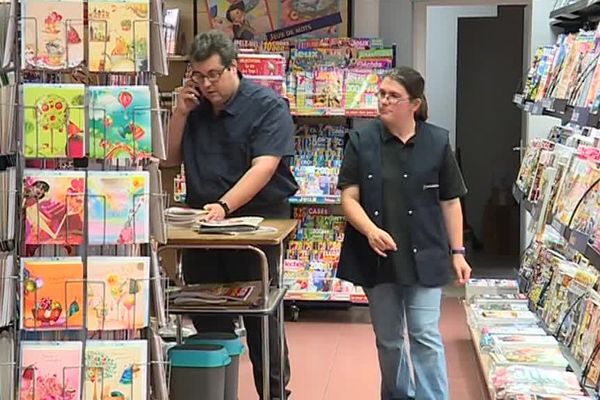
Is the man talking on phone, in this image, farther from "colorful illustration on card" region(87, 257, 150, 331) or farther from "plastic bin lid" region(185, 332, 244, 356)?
"colorful illustration on card" region(87, 257, 150, 331)

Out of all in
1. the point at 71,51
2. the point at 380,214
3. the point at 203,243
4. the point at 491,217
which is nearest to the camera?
the point at 71,51

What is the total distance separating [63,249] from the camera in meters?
2.81

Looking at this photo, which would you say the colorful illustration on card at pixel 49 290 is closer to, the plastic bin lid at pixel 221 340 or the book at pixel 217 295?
the book at pixel 217 295

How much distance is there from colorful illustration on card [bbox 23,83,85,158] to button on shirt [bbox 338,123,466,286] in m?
1.57

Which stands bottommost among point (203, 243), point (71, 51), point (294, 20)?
point (203, 243)

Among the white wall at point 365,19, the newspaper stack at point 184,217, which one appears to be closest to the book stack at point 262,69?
the white wall at point 365,19

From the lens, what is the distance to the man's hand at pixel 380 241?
378 centimetres

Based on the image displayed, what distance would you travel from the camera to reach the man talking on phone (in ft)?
13.3

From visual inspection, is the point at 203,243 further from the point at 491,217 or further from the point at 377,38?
the point at 491,217

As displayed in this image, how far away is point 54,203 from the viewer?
2.68 m

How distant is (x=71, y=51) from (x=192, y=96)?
1422mm

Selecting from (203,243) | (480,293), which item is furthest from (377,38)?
(203,243)

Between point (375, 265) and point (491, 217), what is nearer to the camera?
point (375, 265)

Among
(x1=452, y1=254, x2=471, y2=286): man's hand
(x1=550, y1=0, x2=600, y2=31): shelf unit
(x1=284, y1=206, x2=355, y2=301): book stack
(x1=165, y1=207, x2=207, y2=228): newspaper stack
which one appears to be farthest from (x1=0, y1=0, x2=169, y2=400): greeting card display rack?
(x1=284, y1=206, x2=355, y2=301): book stack
